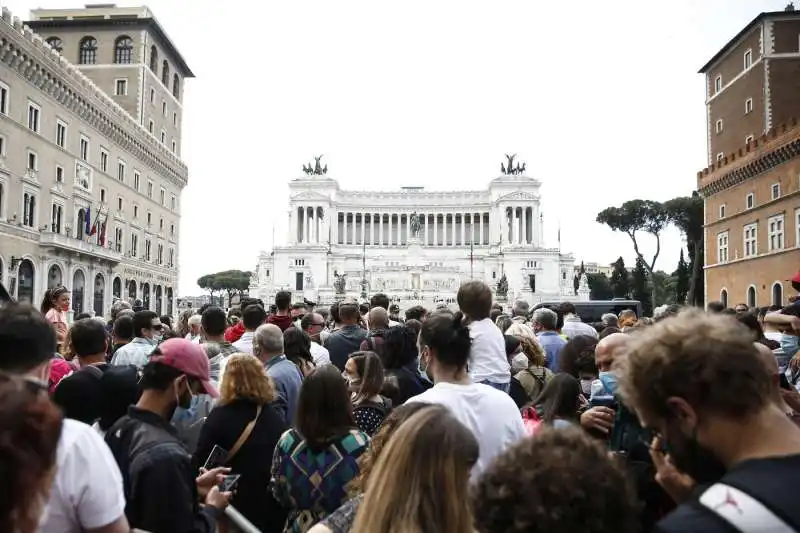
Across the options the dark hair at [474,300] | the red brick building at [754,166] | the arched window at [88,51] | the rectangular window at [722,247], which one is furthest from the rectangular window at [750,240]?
the arched window at [88,51]

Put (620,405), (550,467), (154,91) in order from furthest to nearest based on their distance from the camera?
1. (154,91)
2. (620,405)
3. (550,467)

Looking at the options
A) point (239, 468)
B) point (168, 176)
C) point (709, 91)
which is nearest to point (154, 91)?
point (168, 176)

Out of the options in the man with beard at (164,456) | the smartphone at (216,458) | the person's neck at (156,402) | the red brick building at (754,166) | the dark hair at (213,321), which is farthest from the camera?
the red brick building at (754,166)

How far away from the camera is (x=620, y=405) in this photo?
13.4 ft

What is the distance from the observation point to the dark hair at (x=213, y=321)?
26.1 feet

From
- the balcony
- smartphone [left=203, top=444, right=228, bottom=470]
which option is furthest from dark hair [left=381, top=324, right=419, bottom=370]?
the balcony

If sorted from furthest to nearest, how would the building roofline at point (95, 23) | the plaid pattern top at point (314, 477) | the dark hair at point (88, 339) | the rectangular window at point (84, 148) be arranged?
the building roofline at point (95, 23), the rectangular window at point (84, 148), the dark hair at point (88, 339), the plaid pattern top at point (314, 477)

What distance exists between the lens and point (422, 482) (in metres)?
2.52

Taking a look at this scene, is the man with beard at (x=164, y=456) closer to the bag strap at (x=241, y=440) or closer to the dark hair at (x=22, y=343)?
the dark hair at (x=22, y=343)

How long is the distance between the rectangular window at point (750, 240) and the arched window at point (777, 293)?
9.87 ft

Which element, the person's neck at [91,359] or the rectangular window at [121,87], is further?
the rectangular window at [121,87]

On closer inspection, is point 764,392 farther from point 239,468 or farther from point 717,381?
point 239,468

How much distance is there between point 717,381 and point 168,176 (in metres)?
56.6

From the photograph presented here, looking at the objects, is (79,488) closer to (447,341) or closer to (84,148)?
(447,341)
